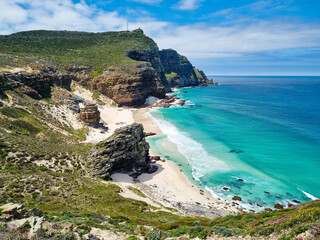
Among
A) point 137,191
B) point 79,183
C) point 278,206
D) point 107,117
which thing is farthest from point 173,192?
point 107,117

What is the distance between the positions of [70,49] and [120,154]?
91891mm

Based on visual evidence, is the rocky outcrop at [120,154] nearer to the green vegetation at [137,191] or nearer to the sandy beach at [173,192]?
the sandy beach at [173,192]

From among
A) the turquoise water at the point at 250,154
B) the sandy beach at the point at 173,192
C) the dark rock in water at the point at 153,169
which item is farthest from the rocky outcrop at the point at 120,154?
the turquoise water at the point at 250,154

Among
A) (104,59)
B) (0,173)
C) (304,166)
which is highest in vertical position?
(104,59)

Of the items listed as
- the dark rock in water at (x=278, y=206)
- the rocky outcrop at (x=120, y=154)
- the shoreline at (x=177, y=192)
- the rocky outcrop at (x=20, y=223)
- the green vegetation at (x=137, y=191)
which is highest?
the rocky outcrop at (x=20, y=223)

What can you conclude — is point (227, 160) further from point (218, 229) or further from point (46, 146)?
point (46, 146)

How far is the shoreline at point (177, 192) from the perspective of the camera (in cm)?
2617

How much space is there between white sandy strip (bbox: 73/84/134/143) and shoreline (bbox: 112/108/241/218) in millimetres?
18191

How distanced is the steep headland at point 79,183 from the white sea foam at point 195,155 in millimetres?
5725

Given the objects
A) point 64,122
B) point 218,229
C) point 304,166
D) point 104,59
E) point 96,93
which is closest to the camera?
point 218,229

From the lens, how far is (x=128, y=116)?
7194 centimetres

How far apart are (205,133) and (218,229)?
47.5m

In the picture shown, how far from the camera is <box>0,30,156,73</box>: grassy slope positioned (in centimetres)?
7931

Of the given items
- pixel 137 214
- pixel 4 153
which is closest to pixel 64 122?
pixel 4 153
